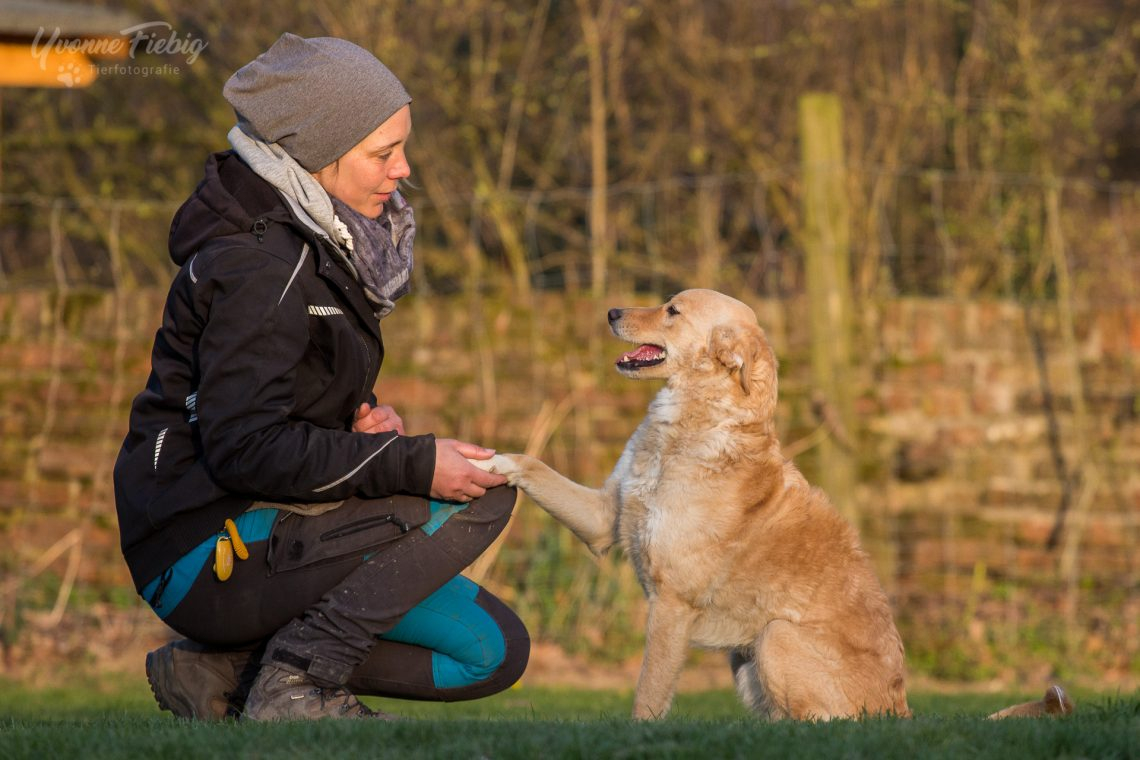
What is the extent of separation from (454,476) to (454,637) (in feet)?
1.83

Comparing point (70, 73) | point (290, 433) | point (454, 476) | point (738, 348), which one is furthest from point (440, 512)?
point (70, 73)

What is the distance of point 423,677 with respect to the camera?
3889 mm

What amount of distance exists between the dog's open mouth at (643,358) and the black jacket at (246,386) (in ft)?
3.97

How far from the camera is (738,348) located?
175 inches

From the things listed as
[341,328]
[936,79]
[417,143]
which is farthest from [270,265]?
[936,79]

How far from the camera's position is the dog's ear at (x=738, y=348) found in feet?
14.6

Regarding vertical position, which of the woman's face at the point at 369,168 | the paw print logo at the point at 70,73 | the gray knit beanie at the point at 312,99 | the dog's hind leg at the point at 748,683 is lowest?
the paw print logo at the point at 70,73

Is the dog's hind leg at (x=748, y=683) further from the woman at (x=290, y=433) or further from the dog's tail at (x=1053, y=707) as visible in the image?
the woman at (x=290, y=433)

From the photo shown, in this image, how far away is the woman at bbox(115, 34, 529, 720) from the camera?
3373 mm

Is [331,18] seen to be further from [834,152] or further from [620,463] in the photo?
[620,463]

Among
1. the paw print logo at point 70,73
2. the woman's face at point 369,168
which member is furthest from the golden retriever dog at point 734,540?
the paw print logo at point 70,73

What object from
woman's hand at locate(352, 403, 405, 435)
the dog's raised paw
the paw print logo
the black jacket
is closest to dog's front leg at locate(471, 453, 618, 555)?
the dog's raised paw

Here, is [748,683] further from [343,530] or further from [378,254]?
[378,254]

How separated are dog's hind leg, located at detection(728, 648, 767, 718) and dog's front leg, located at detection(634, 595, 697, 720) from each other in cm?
23
